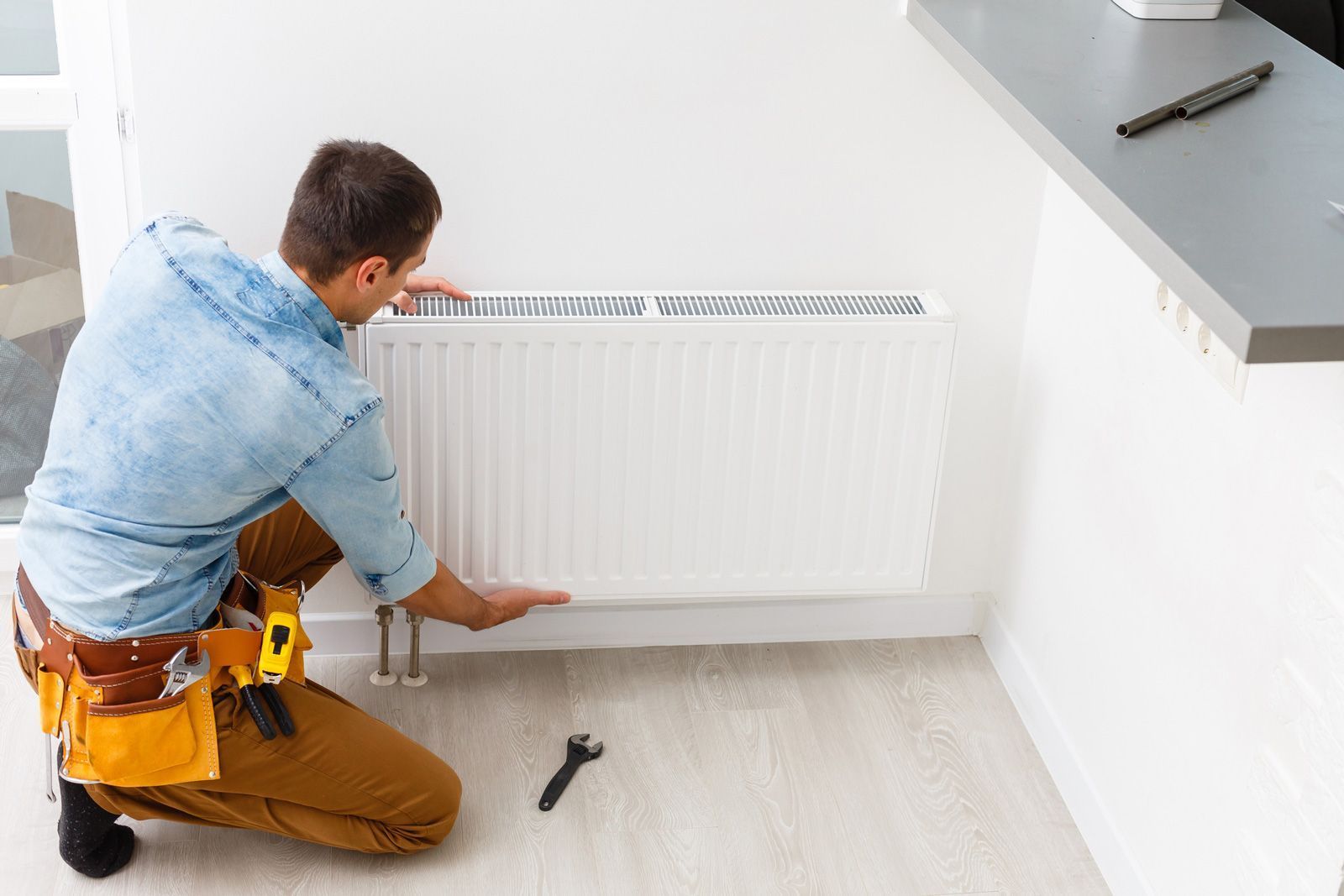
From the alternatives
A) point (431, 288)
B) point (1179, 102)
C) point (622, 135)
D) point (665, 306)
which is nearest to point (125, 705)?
point (431, 288)

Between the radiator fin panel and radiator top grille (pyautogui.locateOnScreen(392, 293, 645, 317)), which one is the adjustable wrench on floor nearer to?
the radiator fin panel

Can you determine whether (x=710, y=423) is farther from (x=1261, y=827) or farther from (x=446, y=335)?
(x=1261, y=827)

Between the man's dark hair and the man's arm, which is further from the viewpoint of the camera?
the man's arm

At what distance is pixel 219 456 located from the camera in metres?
1.68

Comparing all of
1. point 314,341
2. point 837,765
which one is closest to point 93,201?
point 314,341

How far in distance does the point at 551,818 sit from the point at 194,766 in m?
0.56

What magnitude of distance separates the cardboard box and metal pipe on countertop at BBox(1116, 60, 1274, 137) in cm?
172

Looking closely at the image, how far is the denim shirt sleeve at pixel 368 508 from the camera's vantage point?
173cm

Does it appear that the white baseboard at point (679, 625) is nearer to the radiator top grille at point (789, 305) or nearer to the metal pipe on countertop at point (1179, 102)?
the radiator top grille at point (789, 305)

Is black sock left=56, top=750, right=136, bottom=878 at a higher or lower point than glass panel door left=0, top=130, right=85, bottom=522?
lower

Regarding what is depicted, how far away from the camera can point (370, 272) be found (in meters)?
A: 1.73

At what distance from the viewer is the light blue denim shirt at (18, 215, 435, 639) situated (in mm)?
1657

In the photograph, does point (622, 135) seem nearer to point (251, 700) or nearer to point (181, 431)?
point (181, 431)

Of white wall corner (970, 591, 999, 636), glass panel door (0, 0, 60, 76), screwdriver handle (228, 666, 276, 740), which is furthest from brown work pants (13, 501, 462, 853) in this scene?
white wall corner (970, 591, 999, 636)
